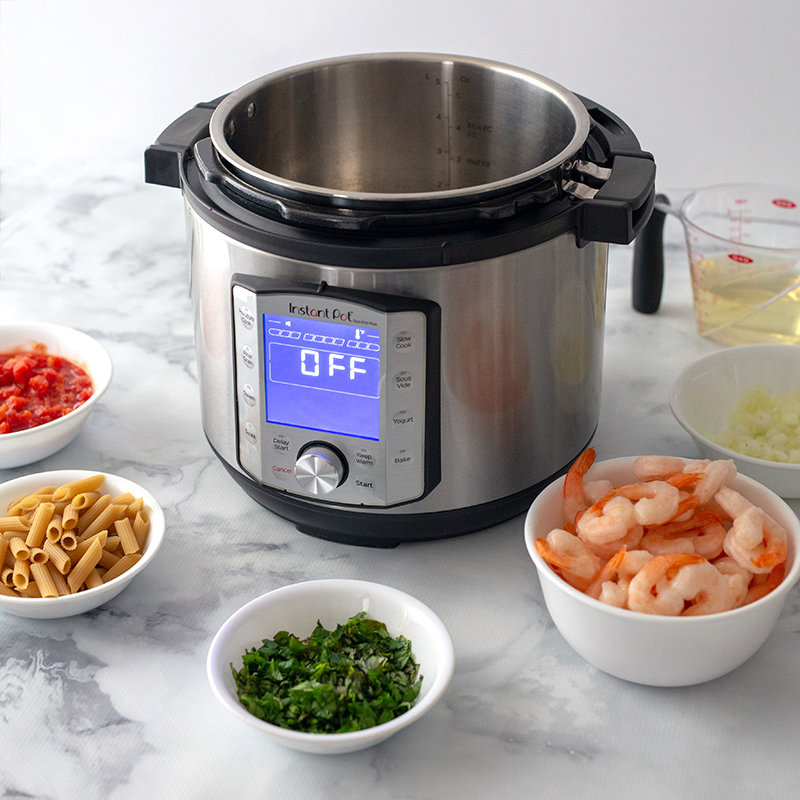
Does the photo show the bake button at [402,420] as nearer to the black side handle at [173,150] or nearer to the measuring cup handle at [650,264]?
the black side handle at [173,150]

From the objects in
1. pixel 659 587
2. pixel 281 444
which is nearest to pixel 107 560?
pixel 281 444

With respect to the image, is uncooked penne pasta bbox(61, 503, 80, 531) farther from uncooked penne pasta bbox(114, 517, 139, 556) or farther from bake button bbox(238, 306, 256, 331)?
bake button bbox(238, 306, 256, 331)

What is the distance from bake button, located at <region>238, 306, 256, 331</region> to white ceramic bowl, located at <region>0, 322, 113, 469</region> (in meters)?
0.34

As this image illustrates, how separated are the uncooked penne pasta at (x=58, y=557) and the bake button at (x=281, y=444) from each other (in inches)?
9.2

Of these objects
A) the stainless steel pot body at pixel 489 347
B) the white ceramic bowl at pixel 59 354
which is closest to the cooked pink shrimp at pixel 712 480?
the stainless steel pot body at pixel 489 347

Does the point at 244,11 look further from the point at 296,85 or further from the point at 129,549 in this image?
the point at 129,549

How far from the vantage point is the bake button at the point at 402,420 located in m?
1.00

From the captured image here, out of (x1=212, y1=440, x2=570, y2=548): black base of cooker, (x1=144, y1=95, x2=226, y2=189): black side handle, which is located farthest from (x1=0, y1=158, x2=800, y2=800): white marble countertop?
(x1=144, y1=95, x2=226, y2=189): black side handle

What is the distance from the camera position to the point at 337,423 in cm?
102

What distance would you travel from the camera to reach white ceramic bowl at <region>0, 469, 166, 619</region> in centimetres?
99

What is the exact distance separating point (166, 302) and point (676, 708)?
100cm

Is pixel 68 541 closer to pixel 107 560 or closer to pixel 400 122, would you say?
pixel 107 560

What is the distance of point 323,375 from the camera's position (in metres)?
1.00

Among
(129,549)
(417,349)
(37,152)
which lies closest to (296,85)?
(417,349)
